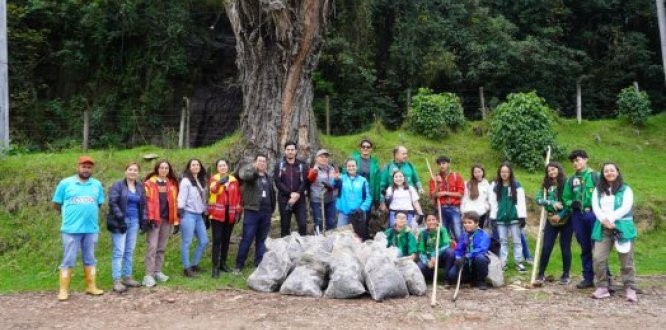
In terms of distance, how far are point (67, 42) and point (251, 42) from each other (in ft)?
39.9

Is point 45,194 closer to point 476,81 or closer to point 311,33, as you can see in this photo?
point 311,33

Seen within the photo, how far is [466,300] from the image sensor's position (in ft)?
20.0

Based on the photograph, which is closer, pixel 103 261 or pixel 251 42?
pixel 103 261

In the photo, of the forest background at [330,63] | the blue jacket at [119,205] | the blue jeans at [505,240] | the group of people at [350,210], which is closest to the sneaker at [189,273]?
the group of people at [350,210]

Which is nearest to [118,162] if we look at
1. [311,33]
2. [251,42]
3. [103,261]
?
[103,261]

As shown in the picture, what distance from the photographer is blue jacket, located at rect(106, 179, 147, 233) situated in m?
6.51

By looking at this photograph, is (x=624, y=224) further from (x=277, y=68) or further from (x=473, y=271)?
(x=277, y=68)

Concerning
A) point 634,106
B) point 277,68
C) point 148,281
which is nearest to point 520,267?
point 277,68

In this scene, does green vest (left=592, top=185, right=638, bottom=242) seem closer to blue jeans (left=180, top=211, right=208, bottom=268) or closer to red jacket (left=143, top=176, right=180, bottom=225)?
blue jeans (left=180, top=211, right=208, bottom=268)

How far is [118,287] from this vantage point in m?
6.64

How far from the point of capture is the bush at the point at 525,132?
39.5 feet

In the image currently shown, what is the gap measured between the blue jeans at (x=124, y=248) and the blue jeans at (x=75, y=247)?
0.24 metres

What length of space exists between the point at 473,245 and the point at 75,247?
461 centimetres

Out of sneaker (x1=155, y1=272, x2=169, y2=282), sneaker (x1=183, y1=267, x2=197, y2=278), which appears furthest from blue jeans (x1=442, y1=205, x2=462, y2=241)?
sneaker (x1=155, y1=272, x2=169, y2=282)
